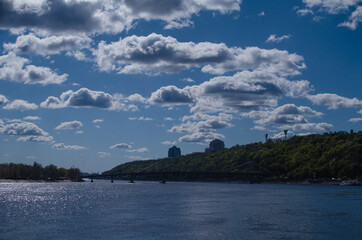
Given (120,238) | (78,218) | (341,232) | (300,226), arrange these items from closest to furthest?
(120,238) → (341,232) → (300,226) → (78,218)

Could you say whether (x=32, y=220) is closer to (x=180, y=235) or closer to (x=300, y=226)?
(x=180, y=235)

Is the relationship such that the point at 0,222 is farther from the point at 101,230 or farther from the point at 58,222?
the point at 101,230

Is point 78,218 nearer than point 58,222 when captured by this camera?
No

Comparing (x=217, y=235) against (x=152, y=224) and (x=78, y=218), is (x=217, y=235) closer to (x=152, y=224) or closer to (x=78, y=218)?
(x=152, y=224)

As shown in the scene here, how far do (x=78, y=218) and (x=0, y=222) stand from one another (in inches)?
374

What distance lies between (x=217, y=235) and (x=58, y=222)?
20412 mm

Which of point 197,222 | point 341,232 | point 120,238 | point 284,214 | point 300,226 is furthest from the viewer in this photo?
point 284,214

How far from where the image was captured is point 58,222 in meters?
51.1

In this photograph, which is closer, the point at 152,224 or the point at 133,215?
the point at 152,224

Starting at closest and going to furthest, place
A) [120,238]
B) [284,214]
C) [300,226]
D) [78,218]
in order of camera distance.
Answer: [120,238] < [300,226] < [78,218] < [284,214]

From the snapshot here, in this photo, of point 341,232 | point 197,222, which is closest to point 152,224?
point 197,222

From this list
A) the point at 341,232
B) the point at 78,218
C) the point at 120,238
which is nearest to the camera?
the point at 120,238

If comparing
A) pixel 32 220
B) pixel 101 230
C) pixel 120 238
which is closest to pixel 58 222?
pixel 32 220

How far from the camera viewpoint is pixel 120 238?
40.1m
